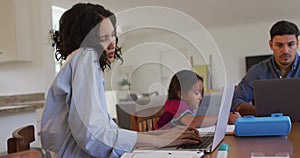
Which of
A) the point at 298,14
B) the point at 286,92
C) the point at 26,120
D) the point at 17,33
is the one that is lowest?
the point at 26,120

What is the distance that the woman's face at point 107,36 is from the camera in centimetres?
91

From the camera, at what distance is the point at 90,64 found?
833 mm

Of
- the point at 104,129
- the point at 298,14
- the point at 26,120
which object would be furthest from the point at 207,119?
the point at 298,14

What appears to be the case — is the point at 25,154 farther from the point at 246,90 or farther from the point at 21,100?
the point at 21,100

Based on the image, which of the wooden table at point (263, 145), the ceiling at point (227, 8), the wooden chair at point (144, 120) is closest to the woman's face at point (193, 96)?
the wooden chair at point (144, 120)

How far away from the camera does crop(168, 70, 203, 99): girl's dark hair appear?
5.10 ft

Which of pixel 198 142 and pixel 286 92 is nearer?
pixel 198 142

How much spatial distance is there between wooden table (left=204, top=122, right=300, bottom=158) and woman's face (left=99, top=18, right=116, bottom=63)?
39 centimetres

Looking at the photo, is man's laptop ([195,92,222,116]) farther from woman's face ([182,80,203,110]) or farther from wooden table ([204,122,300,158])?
wooden table ([204,122,300,158])

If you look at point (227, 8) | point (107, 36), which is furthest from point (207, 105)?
point (227, 8)

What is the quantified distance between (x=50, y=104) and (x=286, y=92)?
920mm

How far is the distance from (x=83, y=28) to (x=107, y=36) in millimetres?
71

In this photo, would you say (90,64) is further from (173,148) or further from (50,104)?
(173,148)

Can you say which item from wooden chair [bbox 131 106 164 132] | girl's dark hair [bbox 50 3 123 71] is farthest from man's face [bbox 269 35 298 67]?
girl's dark hair [bbox 50 3 123 71]
